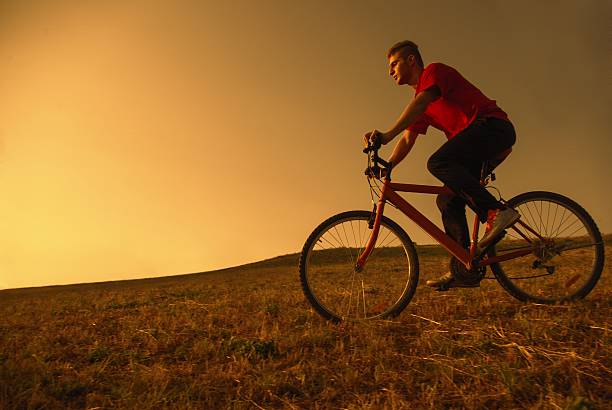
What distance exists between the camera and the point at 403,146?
618 cm

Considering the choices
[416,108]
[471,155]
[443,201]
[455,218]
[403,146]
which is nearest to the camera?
[416,108]

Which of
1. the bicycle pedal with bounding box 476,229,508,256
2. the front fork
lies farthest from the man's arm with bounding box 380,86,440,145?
the bicycle pedal with bounding box 476,229,508,256

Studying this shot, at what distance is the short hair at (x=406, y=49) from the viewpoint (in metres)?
5.67

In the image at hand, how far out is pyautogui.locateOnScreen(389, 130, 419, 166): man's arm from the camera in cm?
618

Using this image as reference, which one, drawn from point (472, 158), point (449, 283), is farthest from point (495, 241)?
point (472, 158)

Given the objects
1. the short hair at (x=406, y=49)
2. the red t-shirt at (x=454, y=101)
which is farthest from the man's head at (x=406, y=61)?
the red t-shirt at (x=454, y=101)

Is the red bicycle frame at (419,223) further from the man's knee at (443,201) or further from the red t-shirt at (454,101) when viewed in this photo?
the red t-shirt at (454,101)

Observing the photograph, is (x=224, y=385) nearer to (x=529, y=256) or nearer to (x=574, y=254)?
(x=529, y=256)

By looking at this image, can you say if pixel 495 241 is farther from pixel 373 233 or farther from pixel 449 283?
pixel 373 233

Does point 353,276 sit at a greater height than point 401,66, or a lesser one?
lesser

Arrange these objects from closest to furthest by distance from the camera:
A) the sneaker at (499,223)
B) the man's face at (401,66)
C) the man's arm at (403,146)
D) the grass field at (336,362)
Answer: the grass field at (336,362) → the sneaker at (499,223) → the man's face at (401,66) → the man's arm at (403,146)

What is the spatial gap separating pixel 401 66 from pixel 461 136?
4.14ft

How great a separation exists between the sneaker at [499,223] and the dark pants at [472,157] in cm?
11

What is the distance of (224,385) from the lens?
3.77m
